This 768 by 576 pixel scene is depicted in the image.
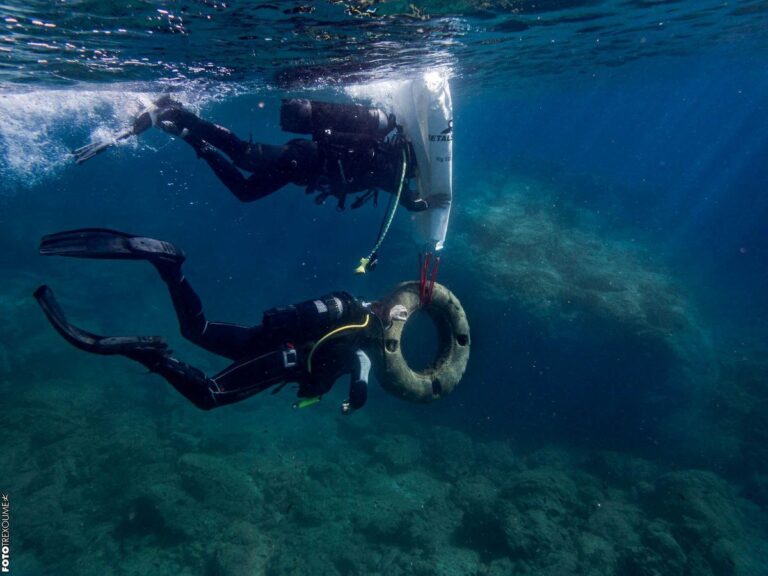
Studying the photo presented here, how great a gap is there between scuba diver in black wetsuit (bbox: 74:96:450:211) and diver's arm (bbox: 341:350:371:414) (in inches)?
105

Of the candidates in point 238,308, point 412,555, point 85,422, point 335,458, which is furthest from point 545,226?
point 85,422

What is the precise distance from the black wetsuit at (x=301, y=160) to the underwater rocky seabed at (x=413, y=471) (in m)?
7.71

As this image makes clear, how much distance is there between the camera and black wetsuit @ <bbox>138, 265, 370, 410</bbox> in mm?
4895

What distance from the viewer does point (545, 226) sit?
2022 cm

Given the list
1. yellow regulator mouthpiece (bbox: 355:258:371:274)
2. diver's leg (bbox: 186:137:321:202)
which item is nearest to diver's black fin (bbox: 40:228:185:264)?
yellow regulator mouthpiece (bbox: 355:258:371:274)

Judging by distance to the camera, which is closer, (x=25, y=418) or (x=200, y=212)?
(x=25, y=418)

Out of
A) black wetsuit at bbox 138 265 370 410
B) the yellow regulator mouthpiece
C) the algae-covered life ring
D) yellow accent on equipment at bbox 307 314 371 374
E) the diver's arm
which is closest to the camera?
black wetsuit at bbox 138 265 370 410

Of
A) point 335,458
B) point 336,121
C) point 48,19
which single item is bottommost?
point 335,458

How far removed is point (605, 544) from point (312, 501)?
6873 mm

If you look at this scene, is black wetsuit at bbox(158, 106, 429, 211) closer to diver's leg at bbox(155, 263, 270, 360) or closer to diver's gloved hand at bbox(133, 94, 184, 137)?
diver's gloved hand at bbox(133, 94, 184, 137)

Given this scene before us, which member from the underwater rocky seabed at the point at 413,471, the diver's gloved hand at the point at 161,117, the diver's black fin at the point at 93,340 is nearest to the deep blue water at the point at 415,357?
the underwater rocky seabed at the point at 413,471

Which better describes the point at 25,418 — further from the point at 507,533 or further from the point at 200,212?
the point at 200,212

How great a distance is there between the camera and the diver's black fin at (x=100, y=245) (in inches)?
156

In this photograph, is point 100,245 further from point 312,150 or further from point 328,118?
point 328,118
